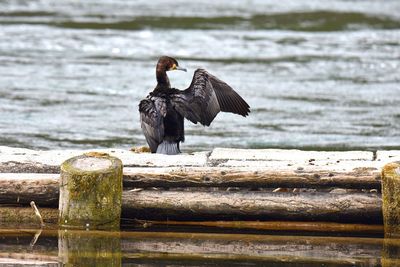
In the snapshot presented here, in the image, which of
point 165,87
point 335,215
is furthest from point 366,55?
point 335,215

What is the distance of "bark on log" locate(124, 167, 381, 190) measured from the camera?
826 cm

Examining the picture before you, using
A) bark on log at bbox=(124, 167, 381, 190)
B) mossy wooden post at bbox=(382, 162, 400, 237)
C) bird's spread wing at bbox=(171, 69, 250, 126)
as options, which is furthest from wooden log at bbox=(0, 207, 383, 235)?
bird's spread wing at bbox=(171, 69, 250, 126)

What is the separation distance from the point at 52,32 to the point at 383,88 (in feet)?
27.3

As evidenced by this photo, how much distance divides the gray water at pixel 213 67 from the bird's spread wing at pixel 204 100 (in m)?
3.17

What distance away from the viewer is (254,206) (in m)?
8.33

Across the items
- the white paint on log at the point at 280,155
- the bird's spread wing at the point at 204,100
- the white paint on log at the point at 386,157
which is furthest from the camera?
the bird's spread wing at the point at 204,100

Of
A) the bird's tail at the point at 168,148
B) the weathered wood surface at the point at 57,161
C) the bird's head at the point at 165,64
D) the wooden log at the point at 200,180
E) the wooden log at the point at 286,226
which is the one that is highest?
the bird's head at the point at 165,64

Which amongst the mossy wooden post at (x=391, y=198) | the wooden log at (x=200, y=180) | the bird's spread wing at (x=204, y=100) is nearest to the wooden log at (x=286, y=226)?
the mossy wooden post at (x=391, y=198)

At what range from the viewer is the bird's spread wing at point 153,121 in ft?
31.6

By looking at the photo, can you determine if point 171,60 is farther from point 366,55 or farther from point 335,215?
point 366,55

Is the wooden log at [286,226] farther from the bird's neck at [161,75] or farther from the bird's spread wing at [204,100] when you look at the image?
the bird's neck at [161,75]

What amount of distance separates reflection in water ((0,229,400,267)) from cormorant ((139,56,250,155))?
1549 millimetres

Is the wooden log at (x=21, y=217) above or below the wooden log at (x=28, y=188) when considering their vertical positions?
below

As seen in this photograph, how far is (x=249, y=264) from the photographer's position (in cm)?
739
